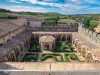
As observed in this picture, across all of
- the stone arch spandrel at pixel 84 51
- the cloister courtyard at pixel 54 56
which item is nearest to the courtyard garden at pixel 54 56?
the cloister courtyard at pixel 54 56

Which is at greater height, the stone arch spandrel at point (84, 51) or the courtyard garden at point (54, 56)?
the stone arch spandrel at point (84, 51)

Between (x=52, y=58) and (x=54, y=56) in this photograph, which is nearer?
(x=52, y=58)

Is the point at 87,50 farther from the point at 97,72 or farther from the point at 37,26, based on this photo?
the point at 37,26

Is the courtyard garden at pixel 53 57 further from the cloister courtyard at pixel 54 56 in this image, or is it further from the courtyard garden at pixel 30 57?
the courtyard garden at pixel 30 57

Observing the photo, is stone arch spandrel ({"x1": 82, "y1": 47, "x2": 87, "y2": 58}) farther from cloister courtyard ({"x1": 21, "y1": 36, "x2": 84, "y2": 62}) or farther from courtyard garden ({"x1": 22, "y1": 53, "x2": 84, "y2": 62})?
courtyard garden ({"x1": 22, "y1": 53, "x2": 84, "y2": 62})

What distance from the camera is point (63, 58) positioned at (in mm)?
32625

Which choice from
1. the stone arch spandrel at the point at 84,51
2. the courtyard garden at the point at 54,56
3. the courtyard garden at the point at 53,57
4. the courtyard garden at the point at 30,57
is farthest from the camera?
the stone arch spandrel at the point at 84,51

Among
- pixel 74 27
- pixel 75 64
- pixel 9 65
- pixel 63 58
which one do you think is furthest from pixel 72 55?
pixel 74 27

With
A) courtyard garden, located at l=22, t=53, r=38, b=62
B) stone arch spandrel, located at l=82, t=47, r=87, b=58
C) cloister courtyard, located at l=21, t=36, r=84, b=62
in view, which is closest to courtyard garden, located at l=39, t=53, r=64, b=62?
cloister courtyard, located at l=21, t=36, r=84, b=62

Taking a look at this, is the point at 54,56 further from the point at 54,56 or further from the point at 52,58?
the point at 52,58

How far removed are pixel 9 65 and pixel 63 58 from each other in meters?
13.4

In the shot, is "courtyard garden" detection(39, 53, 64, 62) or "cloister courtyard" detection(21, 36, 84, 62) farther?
"courtyard garden" detection(39, 53, 64, 62)

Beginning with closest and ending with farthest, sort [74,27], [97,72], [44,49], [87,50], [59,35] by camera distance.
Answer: [97,72] < [87,50] < [44,49] < [59,35] < [74,27]

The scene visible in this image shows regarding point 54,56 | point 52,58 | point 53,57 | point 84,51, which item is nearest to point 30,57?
point 52,58
